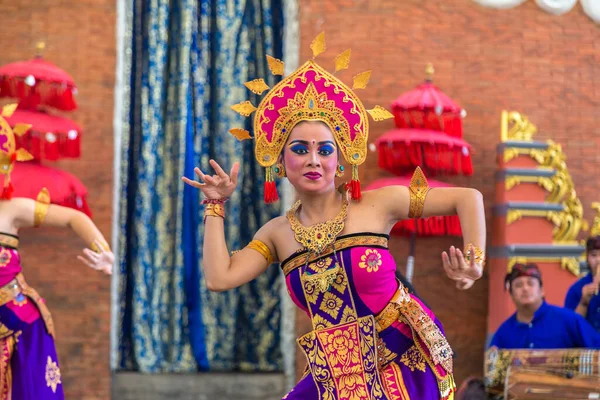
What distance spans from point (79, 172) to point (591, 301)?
10.9 feet

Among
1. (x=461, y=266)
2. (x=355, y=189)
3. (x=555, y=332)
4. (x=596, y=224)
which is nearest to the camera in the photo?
(x=461, y=266)

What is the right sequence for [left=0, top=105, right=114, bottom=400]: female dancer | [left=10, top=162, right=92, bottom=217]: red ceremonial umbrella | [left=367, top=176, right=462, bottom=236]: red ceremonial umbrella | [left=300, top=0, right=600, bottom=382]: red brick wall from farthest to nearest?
[left=300, top=0, right=600, bottom=382]: red brick wall < [left=367, top=176, right=462, bottom=236]: red ceremonial umbrella < [left=10, top=162, right=92, bottom=217]: red ceremonial umbrella < [left=0, top=105, right=114, bottom=400]: female dancer

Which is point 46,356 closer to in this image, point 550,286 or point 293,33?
point 293,33

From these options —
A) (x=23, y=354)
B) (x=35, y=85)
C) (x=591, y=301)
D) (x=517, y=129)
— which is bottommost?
(x=23, y=354)

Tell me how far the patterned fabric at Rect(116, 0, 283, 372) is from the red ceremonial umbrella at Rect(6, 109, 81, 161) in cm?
66

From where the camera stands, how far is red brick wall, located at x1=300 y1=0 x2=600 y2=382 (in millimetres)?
6617

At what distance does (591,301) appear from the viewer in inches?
218

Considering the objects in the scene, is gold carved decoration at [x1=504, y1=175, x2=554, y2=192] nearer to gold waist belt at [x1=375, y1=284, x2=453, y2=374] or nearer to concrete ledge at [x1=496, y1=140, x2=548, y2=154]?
concrete ledge at [x1=496, y1=140, x2=548, y2=154]

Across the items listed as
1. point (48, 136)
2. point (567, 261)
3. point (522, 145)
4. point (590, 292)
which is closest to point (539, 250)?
point (567, 261)

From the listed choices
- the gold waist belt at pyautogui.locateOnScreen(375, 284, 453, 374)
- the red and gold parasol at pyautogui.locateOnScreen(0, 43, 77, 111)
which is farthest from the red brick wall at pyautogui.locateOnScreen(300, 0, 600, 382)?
the gold waist belt at pyautogui.locateOnScreen(375, 284, 453, 374)

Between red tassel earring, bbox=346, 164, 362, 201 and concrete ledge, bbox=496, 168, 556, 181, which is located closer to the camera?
red tassel earring, bbox=346, 164, 362, 201

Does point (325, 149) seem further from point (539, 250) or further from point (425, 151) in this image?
point (539, 250)

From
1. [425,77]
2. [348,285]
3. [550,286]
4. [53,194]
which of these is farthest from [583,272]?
[348,285]

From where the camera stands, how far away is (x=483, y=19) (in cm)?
681
